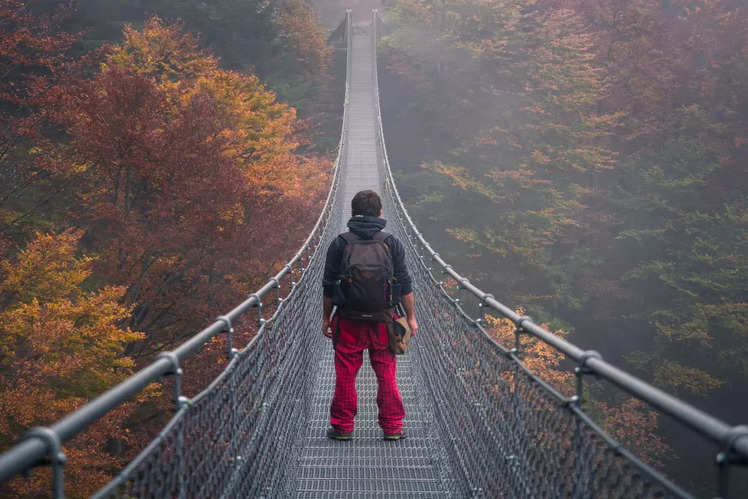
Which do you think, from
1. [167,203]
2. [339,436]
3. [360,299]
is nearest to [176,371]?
[360,299]

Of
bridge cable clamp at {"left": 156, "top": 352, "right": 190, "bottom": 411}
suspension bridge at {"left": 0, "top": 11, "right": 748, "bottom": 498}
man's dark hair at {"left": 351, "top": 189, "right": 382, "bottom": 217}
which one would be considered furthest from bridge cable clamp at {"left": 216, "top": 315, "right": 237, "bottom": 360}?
man's dark hair at {"left": 351, "top": 189, "right": 382, "bottom": 217}

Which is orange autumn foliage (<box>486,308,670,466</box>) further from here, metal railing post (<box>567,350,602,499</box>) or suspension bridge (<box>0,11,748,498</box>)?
metal railing post (<box>567,350,602,499</box>)

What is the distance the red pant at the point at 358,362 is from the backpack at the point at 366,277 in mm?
118

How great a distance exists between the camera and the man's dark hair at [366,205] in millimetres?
2629

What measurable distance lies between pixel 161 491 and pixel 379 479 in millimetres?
1723

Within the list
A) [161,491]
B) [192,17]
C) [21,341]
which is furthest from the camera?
[192,17]

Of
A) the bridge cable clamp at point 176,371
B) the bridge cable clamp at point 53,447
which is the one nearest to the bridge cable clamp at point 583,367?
the bridge cable clamp at point 176,371

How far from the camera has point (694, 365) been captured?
44.8 feet

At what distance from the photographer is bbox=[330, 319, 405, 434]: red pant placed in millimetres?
2691

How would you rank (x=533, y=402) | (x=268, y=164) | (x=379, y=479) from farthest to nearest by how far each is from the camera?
(x=268, y=164) → (x=379, y=479) → (x=533, y=402)

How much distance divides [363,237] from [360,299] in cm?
25

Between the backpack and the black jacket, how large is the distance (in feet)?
0.09

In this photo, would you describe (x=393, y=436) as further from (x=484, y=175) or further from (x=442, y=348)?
(x=484, y=175)

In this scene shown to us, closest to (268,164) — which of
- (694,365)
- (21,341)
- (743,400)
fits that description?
(21,341)
